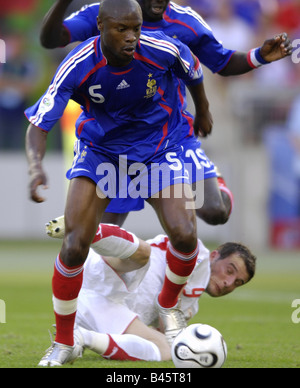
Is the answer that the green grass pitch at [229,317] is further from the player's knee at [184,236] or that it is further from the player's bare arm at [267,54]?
the player's bare arm at [267,54]

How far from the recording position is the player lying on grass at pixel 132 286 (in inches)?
221

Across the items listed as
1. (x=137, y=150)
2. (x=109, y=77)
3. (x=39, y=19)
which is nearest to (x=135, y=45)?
(x=109, y=77)

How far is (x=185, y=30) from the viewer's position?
6.82m

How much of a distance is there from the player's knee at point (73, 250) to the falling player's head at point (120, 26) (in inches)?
46.2

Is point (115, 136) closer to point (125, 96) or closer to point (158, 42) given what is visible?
point (125, 96)

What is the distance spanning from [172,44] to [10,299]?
4.86 m

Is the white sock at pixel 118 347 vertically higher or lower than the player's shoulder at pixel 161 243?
lower

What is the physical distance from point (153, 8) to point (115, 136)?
4.65ft

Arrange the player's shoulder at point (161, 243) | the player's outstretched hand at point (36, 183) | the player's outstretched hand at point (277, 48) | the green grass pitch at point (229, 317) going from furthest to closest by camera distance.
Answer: the player's shoulder at point (161, 243)
the player's outstretched hand at point (277, 48)
the green grass pitch at point (229, 317)
the player's outstretched hand at point (36, 183)

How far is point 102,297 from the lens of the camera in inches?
235

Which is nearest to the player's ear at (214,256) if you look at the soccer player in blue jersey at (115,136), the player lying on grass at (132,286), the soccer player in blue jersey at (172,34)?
the player lying on grass at (132,286)

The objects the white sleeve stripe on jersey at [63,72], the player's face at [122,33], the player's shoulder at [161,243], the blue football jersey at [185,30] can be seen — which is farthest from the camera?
the blue football jersey at [185,30]

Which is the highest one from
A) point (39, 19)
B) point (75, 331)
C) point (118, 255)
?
point (39, 19)
